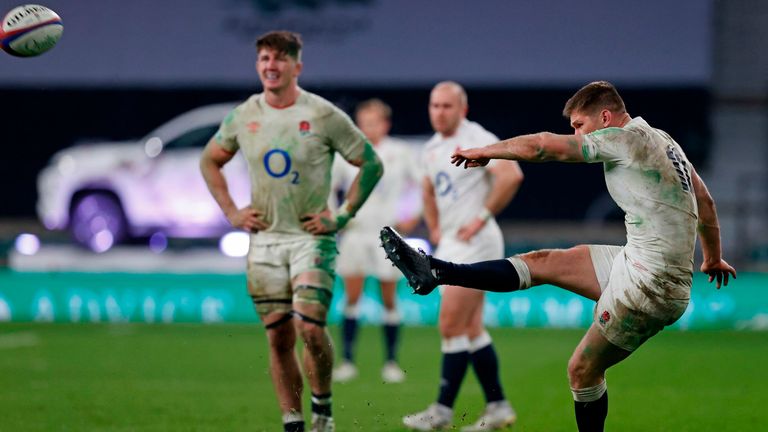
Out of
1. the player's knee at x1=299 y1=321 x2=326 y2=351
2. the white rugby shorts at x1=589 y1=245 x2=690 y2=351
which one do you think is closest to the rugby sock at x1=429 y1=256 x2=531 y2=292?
the white rugby shorts at x1=589 y1=245 x2=690 y2=351

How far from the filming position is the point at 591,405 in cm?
701

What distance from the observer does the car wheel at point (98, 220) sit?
73.6 feet

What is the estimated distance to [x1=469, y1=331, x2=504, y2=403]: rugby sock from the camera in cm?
942

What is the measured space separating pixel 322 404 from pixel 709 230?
2.68m

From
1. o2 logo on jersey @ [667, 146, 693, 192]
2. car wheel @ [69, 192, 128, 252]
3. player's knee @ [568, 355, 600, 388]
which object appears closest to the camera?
o2 logo on jersey @ [667, 146, 693, 192]

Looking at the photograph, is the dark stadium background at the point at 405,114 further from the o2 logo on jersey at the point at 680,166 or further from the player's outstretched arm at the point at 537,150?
the player's outstretched arm at the point at 537,150

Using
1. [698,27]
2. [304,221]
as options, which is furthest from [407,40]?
[304,221]

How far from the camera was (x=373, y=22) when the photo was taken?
79.7ft

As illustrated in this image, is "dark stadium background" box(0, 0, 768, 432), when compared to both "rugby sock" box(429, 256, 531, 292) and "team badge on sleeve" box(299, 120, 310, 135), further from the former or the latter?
"rugby sock" box(429, 256, 531, 292)

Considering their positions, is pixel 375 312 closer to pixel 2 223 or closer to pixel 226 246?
pixel 226 246

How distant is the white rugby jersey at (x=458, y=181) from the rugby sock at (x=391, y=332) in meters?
3.43

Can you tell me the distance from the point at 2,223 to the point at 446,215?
17041 millimetres

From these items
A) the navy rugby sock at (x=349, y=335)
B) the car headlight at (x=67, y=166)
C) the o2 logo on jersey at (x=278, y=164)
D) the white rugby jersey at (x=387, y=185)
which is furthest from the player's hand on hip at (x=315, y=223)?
the car headlight at (x=67, y=166)

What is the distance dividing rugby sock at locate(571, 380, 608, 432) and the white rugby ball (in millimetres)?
3757
